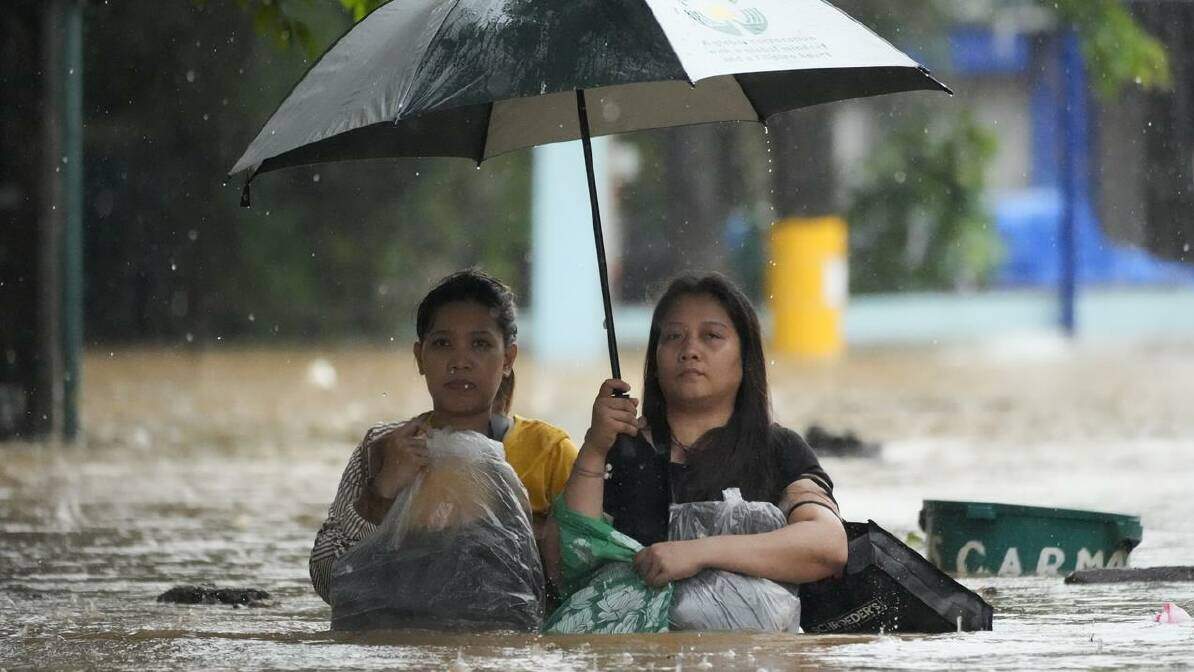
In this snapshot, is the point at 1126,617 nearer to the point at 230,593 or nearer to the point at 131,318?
the point at 230,593

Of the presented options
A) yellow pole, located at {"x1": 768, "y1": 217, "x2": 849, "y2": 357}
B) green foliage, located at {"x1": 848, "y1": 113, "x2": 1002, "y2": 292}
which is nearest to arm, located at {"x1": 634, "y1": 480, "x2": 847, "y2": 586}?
yellow pole, located at {"x1": 768, "y1": 217, "x2": 849, "y2": 357}

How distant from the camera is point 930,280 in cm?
2616

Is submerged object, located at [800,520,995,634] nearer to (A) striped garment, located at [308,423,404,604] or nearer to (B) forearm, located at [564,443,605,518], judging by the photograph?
(B) forearm, located at [564,443,605,518]

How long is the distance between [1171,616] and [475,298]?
2.14 metres

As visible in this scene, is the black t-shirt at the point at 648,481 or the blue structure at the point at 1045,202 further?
the blue structure at the point at 1045,202

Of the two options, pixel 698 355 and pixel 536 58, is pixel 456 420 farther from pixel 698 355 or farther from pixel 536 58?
pixel 536 58

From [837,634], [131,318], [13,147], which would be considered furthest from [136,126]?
[837,634]

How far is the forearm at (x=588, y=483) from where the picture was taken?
200 inches

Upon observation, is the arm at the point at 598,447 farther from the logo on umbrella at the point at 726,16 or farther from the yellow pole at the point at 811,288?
the yellow pole at the point at 811,288

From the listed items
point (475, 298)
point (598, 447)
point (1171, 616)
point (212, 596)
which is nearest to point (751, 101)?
point (475, 298)

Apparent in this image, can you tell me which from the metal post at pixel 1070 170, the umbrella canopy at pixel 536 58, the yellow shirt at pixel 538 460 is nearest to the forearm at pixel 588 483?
the yellow shirt at pixel 538 460

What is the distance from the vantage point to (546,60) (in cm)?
499

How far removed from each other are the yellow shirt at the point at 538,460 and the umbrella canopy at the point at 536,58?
927 mm

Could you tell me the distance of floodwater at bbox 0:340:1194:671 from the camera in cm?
507
